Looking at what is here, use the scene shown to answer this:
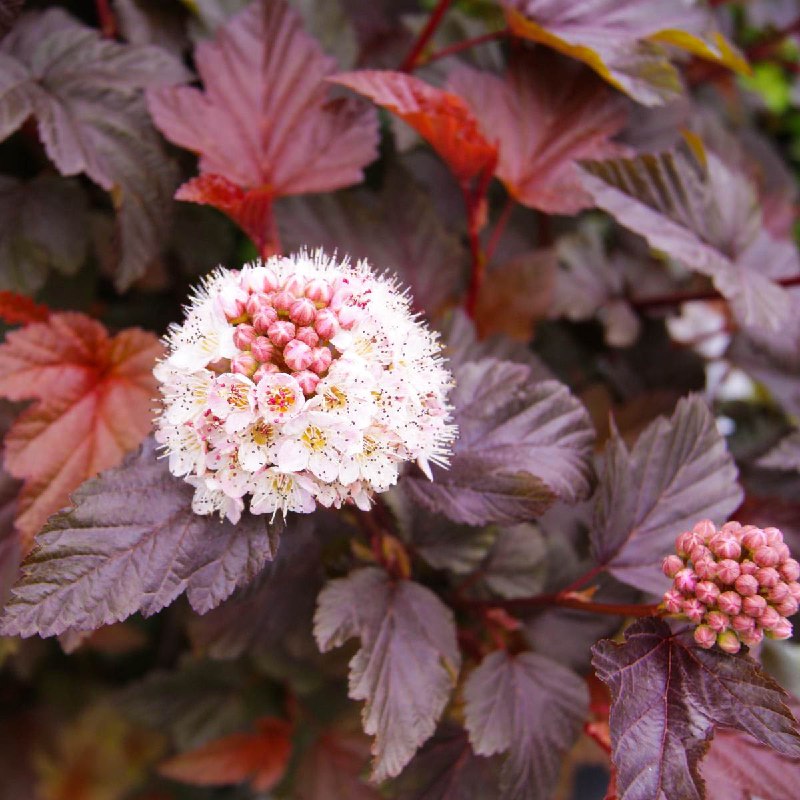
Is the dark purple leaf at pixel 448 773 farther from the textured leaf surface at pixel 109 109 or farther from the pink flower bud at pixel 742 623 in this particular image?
the textured leaf surface at pixel 109 109

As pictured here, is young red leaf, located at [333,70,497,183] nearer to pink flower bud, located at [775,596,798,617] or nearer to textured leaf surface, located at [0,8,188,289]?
textured leaf surface, located at [0,8,188,289]

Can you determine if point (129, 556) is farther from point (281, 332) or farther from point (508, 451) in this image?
point (508, 451)

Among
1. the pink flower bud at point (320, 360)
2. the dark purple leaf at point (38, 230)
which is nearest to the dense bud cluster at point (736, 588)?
the pink flower bud at point (320, 360)

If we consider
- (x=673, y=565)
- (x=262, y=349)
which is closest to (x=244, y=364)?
(x=262, y=349)

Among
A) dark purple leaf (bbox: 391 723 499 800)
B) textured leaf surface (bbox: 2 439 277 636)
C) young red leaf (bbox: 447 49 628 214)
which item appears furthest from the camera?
young red leaf (bbox: 447 49 628 214)

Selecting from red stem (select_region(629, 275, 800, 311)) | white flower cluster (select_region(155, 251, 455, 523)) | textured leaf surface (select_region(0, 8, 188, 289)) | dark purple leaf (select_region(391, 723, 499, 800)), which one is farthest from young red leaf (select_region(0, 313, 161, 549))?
red stem (select_region(629, 275, 800, 311))
